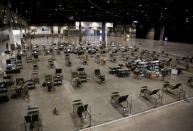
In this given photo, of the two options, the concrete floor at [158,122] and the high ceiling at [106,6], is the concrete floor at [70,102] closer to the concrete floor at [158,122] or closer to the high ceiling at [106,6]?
the concrete floor at [158,122]

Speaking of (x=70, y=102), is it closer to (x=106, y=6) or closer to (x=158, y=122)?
(x=158, y=122)

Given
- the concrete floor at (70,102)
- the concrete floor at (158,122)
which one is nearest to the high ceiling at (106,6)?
the concrete floor at (70,102)

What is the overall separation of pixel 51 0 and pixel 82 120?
15.6 m

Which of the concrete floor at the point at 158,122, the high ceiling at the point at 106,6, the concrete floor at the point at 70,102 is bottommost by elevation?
the concrete floor at the point at 158,122

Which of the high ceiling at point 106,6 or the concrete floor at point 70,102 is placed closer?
the concrete floor at point 70,102

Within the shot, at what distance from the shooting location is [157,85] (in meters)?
13.9

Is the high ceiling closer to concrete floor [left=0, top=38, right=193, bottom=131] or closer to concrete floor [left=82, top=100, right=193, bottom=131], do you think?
concrete floor [left=0, top=38, right=193, bottom=131]

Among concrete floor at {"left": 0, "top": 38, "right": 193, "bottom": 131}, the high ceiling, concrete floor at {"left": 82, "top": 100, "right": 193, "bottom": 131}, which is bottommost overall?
concrete floor at {"left": 82, "top": 100, "right": 193, "bottom": 131}

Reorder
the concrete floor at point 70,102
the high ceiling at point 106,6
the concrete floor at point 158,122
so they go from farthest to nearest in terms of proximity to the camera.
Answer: the high ceiling at point 106,6 < the concrete floor at point 70,102 < the concrete floor at point 158,122

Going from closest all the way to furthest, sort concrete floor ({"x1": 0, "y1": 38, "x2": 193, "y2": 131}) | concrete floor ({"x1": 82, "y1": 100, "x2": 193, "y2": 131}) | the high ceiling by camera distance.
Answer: concrete floor ({"x1": 82, "y1": 100, "x2": 193, "y2": 131})
concrete floor ({"x1": 0, "y1": 38, "x2": 193, "y2": 131})
the high ceiling

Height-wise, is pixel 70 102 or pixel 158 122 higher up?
pixel 70 102

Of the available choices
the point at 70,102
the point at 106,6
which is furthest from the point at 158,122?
the point at 106,6

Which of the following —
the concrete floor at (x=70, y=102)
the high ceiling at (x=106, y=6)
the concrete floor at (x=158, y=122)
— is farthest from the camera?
the high ceiling at (x=106, y=6)

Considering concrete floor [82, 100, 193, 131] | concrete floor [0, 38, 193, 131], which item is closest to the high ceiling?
concrete floor [0, 38, 193, 131]
